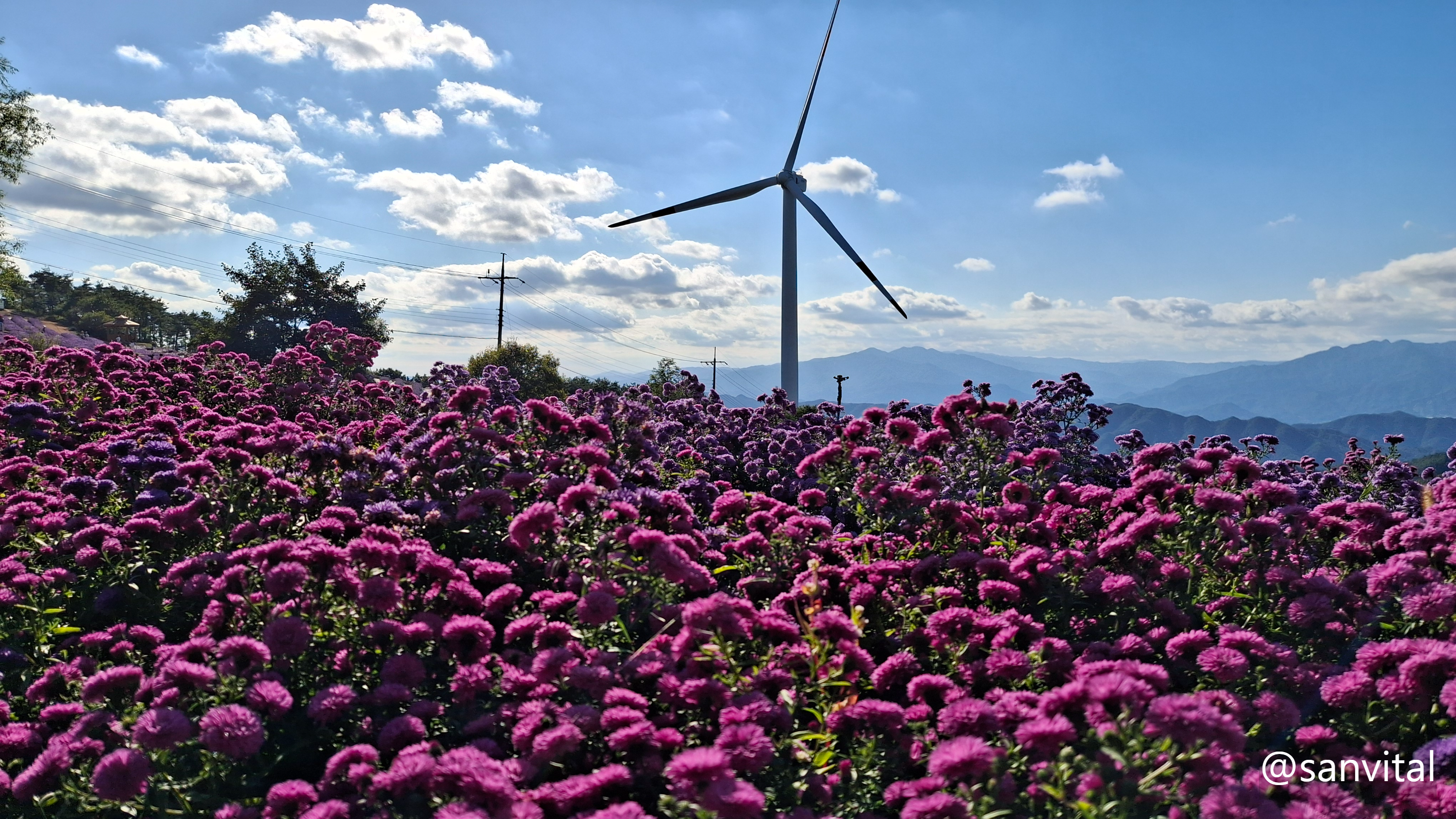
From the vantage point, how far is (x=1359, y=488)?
952cm

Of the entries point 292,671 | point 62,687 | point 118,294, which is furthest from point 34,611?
point 118,294

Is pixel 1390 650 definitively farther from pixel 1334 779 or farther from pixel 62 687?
pixel 62 687

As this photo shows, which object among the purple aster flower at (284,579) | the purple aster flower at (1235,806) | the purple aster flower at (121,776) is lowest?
the purple aster flower at (121,776)

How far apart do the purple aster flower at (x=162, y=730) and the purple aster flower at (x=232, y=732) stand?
14 centimetres

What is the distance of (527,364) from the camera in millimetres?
46938

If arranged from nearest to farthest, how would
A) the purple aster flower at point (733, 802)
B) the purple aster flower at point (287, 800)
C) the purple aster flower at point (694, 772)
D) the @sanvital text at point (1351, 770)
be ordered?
the purple aster flower at point (733, 802)
the purple aster flower at point (694, 772)
the purple aster flower at point (287, 800)
the @sanvital text at point (1351, 770)

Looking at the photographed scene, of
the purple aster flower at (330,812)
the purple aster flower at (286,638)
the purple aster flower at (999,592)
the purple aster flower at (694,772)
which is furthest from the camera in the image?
the purple aster flower at (999,592)

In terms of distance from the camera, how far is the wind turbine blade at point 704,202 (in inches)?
1024

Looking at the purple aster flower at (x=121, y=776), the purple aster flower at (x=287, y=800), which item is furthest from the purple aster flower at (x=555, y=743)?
the purple aster flower at (x=121, y=776)

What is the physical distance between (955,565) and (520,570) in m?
2.66

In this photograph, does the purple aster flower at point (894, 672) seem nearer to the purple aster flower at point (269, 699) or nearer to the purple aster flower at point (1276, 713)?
the purple aster flower at point (1276, 713)

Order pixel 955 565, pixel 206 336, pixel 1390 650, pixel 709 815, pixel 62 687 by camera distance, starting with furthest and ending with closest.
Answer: pixel 206 336
pixel 955 565
pixel 62 687
pixel 1390 650
pixel 709 815

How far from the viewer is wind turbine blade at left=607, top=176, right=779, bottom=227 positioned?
26016 mm

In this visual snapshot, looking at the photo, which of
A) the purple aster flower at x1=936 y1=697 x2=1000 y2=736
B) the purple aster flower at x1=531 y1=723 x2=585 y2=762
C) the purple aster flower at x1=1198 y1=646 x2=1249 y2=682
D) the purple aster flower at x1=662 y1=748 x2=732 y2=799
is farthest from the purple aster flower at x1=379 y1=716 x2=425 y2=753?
the purple aster flower at x1=1198 y1=646 x2=1249 y2=682
